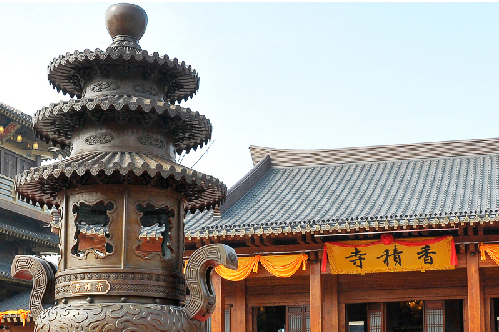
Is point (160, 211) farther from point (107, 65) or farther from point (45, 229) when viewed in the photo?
point (45, 229)

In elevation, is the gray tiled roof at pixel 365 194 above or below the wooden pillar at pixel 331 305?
above

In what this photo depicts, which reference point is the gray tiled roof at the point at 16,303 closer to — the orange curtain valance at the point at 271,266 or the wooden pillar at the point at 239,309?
the wooden pillar at the point at 239,309

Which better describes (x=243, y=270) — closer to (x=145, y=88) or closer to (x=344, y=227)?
(x=344, y=227)

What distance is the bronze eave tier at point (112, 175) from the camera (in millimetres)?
7543

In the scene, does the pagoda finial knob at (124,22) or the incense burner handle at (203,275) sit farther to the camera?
the pagoda finial knob at (124,22)

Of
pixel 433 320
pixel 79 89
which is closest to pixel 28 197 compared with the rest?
pixel 79 89

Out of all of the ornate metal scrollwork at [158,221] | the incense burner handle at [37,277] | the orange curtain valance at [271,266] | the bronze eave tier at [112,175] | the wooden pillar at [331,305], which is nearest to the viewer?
the bronze eave tier at [112,175]

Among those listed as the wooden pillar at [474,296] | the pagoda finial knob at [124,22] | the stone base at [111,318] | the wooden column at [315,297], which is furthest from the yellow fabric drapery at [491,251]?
the pagoda finial knob at [124,22]

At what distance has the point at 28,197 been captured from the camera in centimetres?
857

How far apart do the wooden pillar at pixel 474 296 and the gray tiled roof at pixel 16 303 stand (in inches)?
690

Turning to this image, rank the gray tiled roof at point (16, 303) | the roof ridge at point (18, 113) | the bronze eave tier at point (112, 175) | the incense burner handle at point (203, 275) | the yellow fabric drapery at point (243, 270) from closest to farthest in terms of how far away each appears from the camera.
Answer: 1. the bronze eave tier at point (112, 175)
2. the incense burner handle at point (203, 275)
3. the yellow fabric drapery at point (243, 270)
4. the gray tiled roof at point (16, 303)
5. the roof ridge at point (18, 113)

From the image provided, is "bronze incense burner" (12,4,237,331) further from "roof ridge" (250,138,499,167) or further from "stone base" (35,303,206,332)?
"roof ridge" (250,138,499,167)

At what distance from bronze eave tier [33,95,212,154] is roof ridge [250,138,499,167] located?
15.7 meters

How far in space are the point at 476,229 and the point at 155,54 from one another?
1148cm
